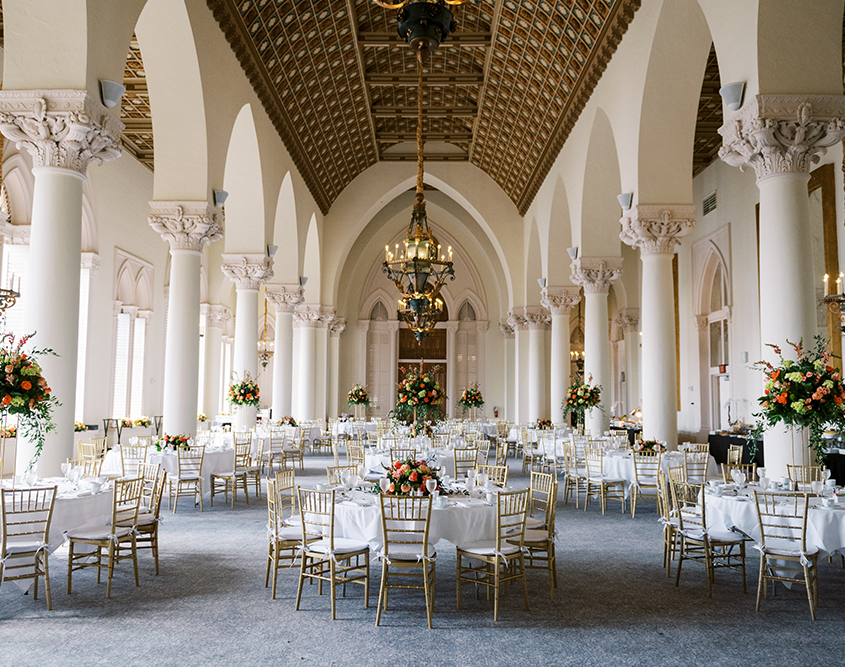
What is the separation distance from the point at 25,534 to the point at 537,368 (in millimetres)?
16812

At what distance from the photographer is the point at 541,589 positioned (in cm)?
578

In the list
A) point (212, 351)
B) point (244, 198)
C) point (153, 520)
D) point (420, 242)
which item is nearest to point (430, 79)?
point (244, 198)

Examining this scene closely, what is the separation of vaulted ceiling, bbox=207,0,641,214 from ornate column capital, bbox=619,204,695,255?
3038 millimetres

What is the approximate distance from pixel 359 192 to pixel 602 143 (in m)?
11.2

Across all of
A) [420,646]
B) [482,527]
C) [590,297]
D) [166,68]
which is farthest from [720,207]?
[420,646]

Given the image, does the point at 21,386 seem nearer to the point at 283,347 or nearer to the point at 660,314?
the point at 660,314

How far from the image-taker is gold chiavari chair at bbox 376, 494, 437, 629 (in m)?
4.98

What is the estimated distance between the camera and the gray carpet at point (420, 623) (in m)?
4.28

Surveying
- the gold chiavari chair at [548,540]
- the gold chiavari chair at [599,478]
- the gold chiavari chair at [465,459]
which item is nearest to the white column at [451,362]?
the gold chiavari chair at [599,478]

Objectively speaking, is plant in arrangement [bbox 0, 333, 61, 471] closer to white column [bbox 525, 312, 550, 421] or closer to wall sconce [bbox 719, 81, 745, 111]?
wall sconce [bbox 719, 81, 745, 111]

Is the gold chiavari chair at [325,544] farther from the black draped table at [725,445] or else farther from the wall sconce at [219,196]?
the black draped table at [725,445]

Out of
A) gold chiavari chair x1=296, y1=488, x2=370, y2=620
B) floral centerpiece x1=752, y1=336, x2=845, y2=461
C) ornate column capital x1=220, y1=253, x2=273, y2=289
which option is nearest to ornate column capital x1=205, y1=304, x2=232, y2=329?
ornate column capital x1=220, y1=253, x2=273, y2=289

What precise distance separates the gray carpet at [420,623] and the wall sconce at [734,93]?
188 inches

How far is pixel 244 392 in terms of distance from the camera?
13.4m
